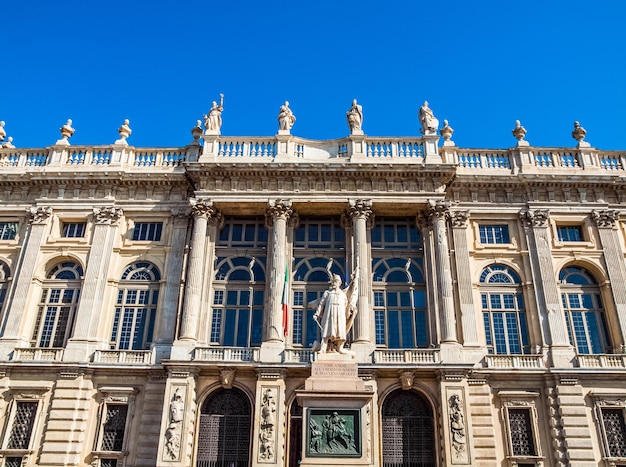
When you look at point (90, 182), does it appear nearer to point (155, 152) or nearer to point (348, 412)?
point (155, 152)

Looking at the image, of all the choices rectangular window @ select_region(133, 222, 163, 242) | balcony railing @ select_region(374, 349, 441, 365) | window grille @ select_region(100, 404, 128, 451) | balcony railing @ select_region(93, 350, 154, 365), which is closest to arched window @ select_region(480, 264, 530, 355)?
balcony railing @ select_region(374, 349, 441, 365)

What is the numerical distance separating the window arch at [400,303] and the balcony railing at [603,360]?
20.3 feet

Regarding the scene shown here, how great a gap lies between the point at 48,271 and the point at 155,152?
7324mm

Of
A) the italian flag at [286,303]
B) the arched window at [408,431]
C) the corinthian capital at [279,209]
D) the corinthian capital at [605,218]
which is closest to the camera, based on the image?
the arched window at [408,431]

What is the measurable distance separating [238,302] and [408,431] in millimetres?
8695

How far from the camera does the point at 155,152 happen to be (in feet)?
92.3

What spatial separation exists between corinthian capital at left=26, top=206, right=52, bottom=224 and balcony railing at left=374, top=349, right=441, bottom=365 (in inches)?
629

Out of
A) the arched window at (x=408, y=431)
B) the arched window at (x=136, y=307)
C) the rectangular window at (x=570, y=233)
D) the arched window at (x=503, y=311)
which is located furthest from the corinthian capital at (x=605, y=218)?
the arched window at (x=136, y=307)

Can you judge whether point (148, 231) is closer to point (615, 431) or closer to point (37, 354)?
point (37, 354)

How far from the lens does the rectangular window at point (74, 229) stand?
26.7 m

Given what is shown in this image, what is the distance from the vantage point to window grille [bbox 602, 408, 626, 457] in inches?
858

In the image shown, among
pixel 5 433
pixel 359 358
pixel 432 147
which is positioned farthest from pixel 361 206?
pixel 5 433

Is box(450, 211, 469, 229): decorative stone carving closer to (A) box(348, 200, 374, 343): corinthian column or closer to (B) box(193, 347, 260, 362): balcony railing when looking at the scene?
(A) box(348, 200, 374, 343): corinthian column

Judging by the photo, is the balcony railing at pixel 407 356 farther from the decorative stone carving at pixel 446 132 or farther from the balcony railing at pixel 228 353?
the decorative stone carving at pixel 446 132
